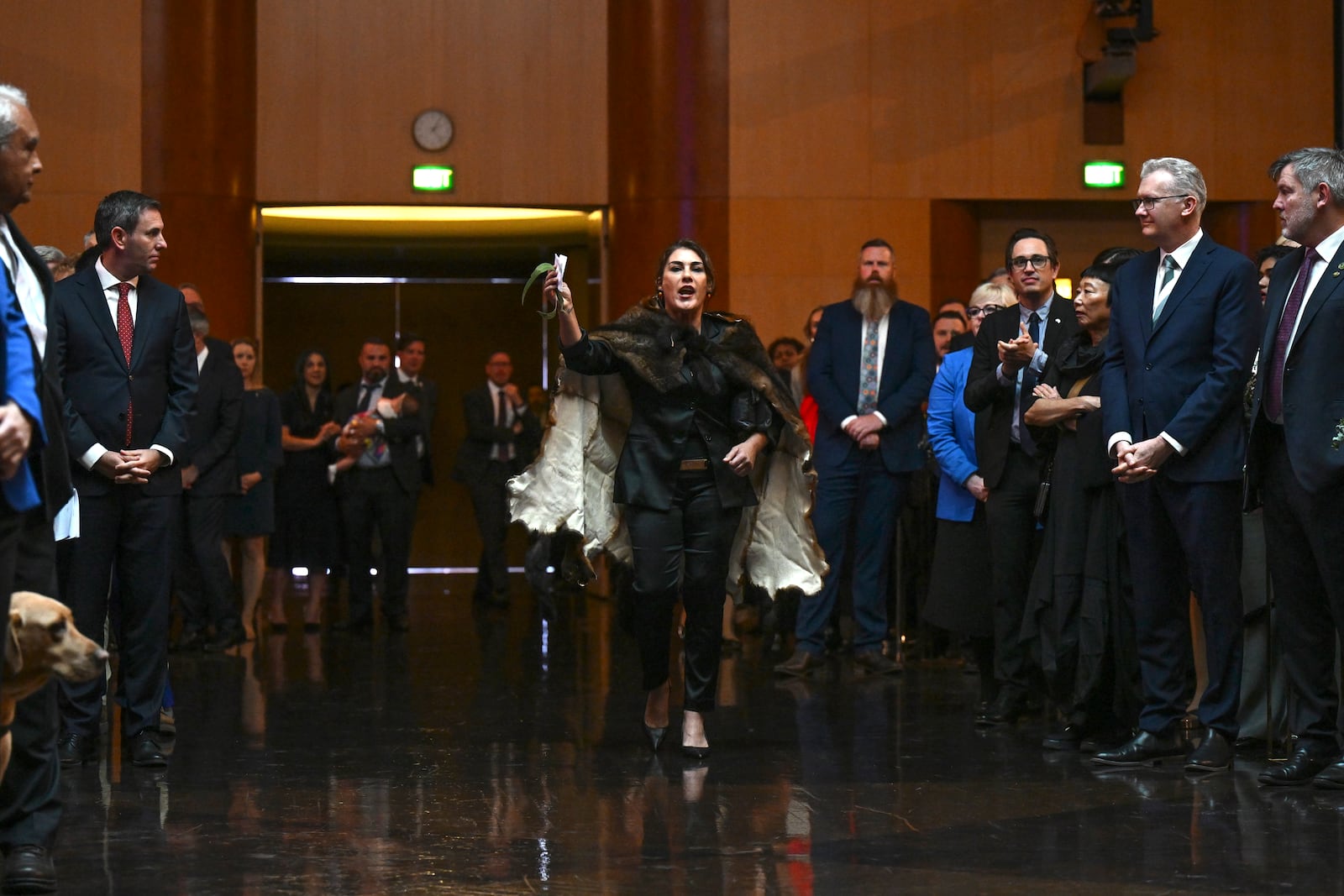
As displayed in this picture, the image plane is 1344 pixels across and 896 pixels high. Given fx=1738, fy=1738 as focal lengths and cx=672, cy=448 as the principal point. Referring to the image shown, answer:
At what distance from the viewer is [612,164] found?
12.2 meters

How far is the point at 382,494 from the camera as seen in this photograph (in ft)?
31.1

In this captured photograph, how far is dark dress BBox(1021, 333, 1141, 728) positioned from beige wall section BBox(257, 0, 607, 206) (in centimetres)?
692

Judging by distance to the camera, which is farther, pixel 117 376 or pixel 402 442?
pixel 402 442

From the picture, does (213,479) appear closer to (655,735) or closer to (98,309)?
(98,309)

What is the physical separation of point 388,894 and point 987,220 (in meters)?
9.31

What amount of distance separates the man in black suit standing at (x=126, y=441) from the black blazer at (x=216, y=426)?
2.62m

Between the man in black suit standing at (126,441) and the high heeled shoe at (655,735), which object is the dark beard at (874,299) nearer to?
the high heeled shoe at (655,735)

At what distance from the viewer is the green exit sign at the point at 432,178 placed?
1205cm

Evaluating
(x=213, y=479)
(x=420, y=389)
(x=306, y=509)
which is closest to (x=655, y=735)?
(x=213, y=479)

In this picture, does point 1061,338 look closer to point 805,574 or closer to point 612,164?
point 805,574

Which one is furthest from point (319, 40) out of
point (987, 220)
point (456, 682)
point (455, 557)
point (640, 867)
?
point (640, 867)

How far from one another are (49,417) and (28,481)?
31 centimetres

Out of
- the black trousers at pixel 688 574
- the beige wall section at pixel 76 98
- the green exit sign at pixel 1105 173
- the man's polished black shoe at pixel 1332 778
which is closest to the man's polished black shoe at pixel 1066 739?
the man's polished black shoe at pixel 1332 778

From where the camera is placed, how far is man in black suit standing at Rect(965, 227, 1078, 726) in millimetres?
6121
